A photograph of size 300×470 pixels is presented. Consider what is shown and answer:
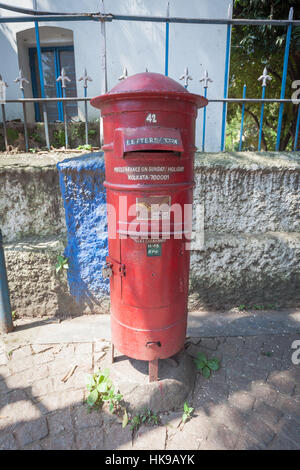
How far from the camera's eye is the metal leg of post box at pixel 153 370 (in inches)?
91.8

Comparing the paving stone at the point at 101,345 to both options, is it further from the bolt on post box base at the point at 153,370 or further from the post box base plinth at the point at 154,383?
the bolt on post box base at the point at 153,370

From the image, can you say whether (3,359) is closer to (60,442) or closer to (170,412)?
(60,442)

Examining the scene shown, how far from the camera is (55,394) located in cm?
240

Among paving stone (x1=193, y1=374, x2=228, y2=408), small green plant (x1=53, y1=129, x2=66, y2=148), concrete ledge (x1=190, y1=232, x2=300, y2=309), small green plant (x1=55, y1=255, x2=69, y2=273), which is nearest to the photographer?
paving stone (x1=193, y1=374, x2=228, y2=408)

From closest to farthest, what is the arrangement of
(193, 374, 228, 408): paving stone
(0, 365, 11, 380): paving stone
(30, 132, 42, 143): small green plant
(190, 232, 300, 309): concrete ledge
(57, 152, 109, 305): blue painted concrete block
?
(193, 374, 228, 408): paving stone < (0, 365, 11, 380): paving stone < (57, 152, 109, 305): blue painted concrete block < (190, 232, 300, 309): concrete ledge < (30, 132, 42, 143): small green plant

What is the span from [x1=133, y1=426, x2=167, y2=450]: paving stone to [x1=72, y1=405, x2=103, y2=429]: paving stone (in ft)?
0.97

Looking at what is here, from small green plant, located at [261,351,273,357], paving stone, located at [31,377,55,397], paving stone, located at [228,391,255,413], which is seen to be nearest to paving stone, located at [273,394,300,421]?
paving stone, located at [228,391,255,413]

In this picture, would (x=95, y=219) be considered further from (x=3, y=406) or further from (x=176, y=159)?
(x=3, y=406)

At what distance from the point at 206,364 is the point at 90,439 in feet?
3.79

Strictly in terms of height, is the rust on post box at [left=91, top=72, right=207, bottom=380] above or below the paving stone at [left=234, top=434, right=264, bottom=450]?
above

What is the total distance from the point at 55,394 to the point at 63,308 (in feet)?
3.89

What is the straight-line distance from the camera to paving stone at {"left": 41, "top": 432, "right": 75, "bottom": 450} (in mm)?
2004

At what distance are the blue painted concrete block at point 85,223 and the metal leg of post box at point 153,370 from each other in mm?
1310

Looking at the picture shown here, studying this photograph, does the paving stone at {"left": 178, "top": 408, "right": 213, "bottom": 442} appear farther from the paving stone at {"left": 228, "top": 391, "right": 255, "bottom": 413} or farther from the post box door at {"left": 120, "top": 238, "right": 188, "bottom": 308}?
the post box door at {"left": 120, "top": 238, "right": 188, "bottom": 308}
